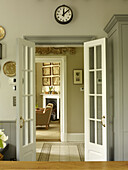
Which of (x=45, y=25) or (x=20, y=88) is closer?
(x=20, y=88)

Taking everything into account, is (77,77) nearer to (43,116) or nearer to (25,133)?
(43,116)

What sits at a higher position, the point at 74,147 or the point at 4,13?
the point at 4,13

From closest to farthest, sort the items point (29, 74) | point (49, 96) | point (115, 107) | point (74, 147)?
point (115, 107) < point (29, 74) < point (74, 147) < point (49, 96)

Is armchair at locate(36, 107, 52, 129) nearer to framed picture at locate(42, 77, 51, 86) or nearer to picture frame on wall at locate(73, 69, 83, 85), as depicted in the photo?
picture frame on wall at locate(73, 69, 83, 85)

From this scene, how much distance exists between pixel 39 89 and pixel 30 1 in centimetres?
712

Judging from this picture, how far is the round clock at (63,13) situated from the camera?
3.78 metres

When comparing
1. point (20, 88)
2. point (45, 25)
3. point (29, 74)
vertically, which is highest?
point (45, 25)

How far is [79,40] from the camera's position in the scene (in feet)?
12.7

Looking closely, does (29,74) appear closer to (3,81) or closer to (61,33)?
(3,81)

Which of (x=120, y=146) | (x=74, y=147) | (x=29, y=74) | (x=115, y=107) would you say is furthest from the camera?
(x=74, y=147)

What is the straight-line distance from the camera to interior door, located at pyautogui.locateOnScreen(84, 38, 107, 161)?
331 centimetres

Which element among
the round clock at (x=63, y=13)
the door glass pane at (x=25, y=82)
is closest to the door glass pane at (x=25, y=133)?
the door glass pane at (x=25, y=82)

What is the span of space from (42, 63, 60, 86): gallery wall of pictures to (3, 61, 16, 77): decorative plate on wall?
6.50 metres

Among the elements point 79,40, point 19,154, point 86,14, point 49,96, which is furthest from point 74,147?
point 49,96
